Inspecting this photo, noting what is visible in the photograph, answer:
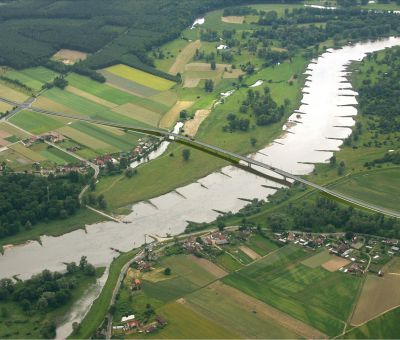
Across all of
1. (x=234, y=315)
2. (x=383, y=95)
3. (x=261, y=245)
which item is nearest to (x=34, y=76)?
(x=383, y=95)

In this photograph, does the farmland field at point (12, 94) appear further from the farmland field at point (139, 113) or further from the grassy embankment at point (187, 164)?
the grassy embankment at point (187, 164)

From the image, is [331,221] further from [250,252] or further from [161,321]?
[161,321]

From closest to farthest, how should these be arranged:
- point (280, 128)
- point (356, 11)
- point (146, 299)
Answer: point (146, 299) < point (280, 128) < point (356, 11)

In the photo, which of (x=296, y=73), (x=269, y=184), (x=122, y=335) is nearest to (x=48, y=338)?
(x=122, y=335)

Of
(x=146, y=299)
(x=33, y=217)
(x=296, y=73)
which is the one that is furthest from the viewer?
(x=296, y=73)

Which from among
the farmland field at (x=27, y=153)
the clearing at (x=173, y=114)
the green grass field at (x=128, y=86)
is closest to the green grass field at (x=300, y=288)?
the farmland field at (x=27, y=153)

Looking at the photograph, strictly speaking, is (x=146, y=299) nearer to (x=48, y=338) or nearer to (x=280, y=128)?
(x=48, y=338)

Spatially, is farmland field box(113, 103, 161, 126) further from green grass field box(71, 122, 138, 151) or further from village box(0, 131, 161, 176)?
village box(0, 131, 161, 176)

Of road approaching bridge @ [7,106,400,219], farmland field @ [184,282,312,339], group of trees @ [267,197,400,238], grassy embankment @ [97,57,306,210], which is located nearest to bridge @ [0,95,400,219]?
road approaching bridge @ [7,106,400,219]
